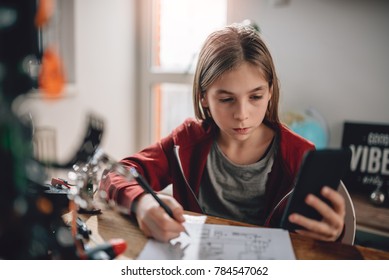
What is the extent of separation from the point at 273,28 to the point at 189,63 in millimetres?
469

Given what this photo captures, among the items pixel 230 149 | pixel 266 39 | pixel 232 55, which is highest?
pixel 266 39

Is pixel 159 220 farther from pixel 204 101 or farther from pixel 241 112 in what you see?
pixel 204 101

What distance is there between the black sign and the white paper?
2.93ft

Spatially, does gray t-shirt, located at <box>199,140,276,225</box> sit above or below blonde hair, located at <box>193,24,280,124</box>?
below

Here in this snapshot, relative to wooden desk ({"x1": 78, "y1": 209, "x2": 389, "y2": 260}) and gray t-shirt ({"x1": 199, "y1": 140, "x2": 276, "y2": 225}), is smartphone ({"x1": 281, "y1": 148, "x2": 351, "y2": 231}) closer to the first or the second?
wooden desk ({"x1": 78, "y1": 209, "x2": 389, "y2": 260})

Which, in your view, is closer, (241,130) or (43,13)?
(43,13)

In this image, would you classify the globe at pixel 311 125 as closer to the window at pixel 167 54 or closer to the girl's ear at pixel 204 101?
the window at pixel 167 54

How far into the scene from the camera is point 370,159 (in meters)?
1.25

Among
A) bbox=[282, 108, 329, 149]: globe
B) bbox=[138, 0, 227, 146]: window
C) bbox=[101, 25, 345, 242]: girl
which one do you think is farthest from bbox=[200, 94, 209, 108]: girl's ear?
bbox=[138, 0, 227, 146]: window

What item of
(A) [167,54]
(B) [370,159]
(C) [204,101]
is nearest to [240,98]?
(C) [204,101]

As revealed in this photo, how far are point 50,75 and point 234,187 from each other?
1.89 ft

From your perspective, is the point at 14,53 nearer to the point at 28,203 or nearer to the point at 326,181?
the point at 28,203

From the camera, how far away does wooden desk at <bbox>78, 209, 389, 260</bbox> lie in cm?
45
